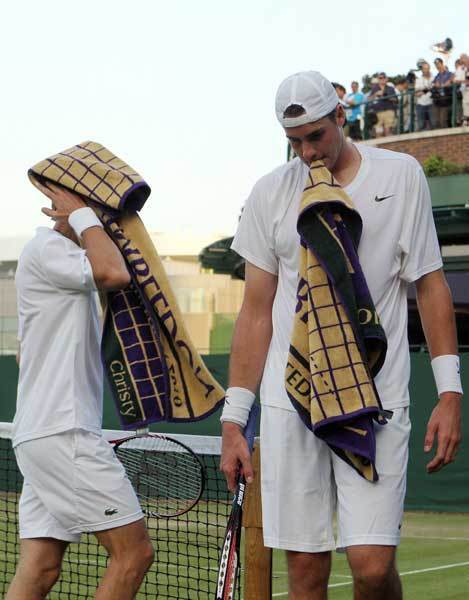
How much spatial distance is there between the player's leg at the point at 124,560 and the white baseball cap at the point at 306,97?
5.43 ft

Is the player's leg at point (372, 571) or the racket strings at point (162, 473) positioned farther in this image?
the racket strings at point (162, 473)

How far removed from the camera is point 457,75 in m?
21.4

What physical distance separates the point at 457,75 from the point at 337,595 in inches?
579

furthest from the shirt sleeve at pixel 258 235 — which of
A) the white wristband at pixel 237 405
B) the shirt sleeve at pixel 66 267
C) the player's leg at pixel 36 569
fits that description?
the player's leg at pixel 36 569

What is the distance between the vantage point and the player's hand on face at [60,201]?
4.63m

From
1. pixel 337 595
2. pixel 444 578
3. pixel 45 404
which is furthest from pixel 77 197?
pixel 444 578

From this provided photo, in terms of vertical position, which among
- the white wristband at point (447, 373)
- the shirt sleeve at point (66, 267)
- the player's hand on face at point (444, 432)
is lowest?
the player's hand on face at point (444, 432)

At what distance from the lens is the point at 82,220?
4.55 meters

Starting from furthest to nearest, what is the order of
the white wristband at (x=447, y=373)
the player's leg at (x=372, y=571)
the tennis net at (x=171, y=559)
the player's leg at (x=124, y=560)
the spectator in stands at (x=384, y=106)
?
the spectator in stands at (x=384, y=106) < the tennis net at (x=171, y=559) < the player's leg at (x=124, y=560) < the white wristband at (x=447, y=373) < the player's leg at (x=372, y=571)

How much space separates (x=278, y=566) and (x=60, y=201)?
5941 mm

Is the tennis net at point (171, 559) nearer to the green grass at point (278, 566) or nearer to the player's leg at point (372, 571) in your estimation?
the green grass at point (278, 566)

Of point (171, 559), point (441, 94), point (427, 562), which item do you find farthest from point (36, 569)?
point (441, 94)

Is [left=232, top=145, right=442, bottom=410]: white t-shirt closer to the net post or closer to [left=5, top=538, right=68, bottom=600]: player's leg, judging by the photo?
the net post

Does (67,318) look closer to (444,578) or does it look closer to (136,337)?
(136,337)
